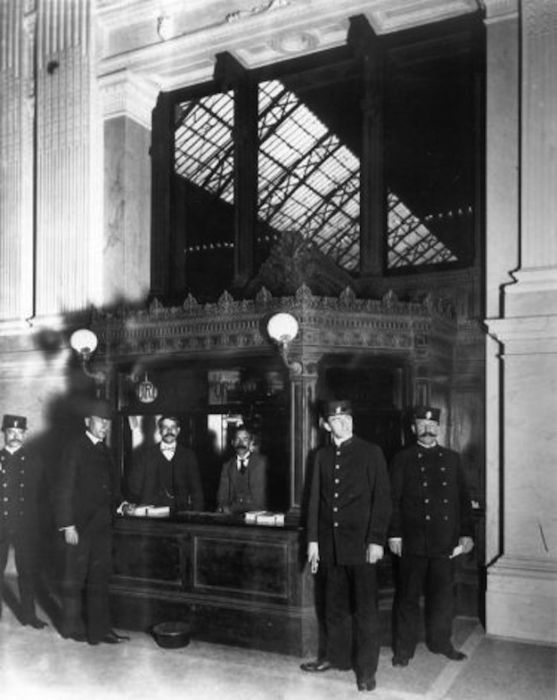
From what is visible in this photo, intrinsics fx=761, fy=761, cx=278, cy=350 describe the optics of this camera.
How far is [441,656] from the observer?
6.39m

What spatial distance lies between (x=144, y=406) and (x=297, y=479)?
88.9 inches

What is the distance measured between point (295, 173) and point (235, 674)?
20.7ft

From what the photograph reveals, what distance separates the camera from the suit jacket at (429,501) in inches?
252

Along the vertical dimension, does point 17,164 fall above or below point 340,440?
above

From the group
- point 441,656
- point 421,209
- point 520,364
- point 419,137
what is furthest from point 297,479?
point 419,137

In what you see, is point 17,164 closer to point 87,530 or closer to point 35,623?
point 87,530

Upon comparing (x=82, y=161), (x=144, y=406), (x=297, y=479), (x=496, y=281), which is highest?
(x=82, y=161)

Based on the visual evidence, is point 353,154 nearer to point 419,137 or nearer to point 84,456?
point 419,137

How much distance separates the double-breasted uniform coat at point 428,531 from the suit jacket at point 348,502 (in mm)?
446

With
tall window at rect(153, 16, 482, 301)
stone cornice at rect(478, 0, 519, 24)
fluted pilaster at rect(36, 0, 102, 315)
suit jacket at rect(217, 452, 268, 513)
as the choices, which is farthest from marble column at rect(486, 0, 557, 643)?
fluted pilaster at rect(36, 0, 102, 315)

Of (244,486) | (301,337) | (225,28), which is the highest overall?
(225,28)

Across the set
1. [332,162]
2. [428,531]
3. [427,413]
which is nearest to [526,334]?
[427,413]

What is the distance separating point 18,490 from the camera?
768 centimetres

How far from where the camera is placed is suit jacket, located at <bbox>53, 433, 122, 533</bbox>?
690 centimetres
